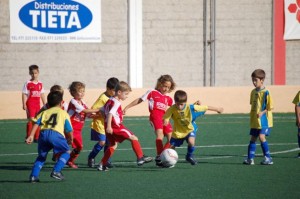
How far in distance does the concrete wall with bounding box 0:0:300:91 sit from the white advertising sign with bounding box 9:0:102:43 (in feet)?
0.70

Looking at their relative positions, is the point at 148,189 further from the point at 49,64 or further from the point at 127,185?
the point at 49,64

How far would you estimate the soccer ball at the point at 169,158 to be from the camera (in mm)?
11961

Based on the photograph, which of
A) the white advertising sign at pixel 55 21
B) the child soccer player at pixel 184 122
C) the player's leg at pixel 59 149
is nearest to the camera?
the player's leg at pixel 59 149

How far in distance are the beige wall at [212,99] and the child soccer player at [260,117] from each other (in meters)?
10.6

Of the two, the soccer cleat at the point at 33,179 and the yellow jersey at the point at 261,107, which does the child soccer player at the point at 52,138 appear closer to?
the soccer cleat at the point at 33,179

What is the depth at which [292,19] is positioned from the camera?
90.0 ft

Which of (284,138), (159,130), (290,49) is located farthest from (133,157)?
(290,49)

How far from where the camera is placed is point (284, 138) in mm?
16969

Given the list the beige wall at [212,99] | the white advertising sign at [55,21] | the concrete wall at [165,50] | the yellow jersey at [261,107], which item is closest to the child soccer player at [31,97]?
the beige wall at [212,99]

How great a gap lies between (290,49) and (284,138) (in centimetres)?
1100

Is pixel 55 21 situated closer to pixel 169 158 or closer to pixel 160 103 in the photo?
pixel 160 103

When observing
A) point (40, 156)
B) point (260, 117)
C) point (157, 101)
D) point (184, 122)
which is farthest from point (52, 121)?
point (260, 117)

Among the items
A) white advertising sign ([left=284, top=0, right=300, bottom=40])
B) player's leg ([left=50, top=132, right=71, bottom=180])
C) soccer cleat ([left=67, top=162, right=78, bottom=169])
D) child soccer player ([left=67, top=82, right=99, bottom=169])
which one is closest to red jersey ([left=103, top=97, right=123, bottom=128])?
child soccer player ([left=67, top=82, right=99, bottom=169])

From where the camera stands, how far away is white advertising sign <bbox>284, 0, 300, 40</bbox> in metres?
27.3
